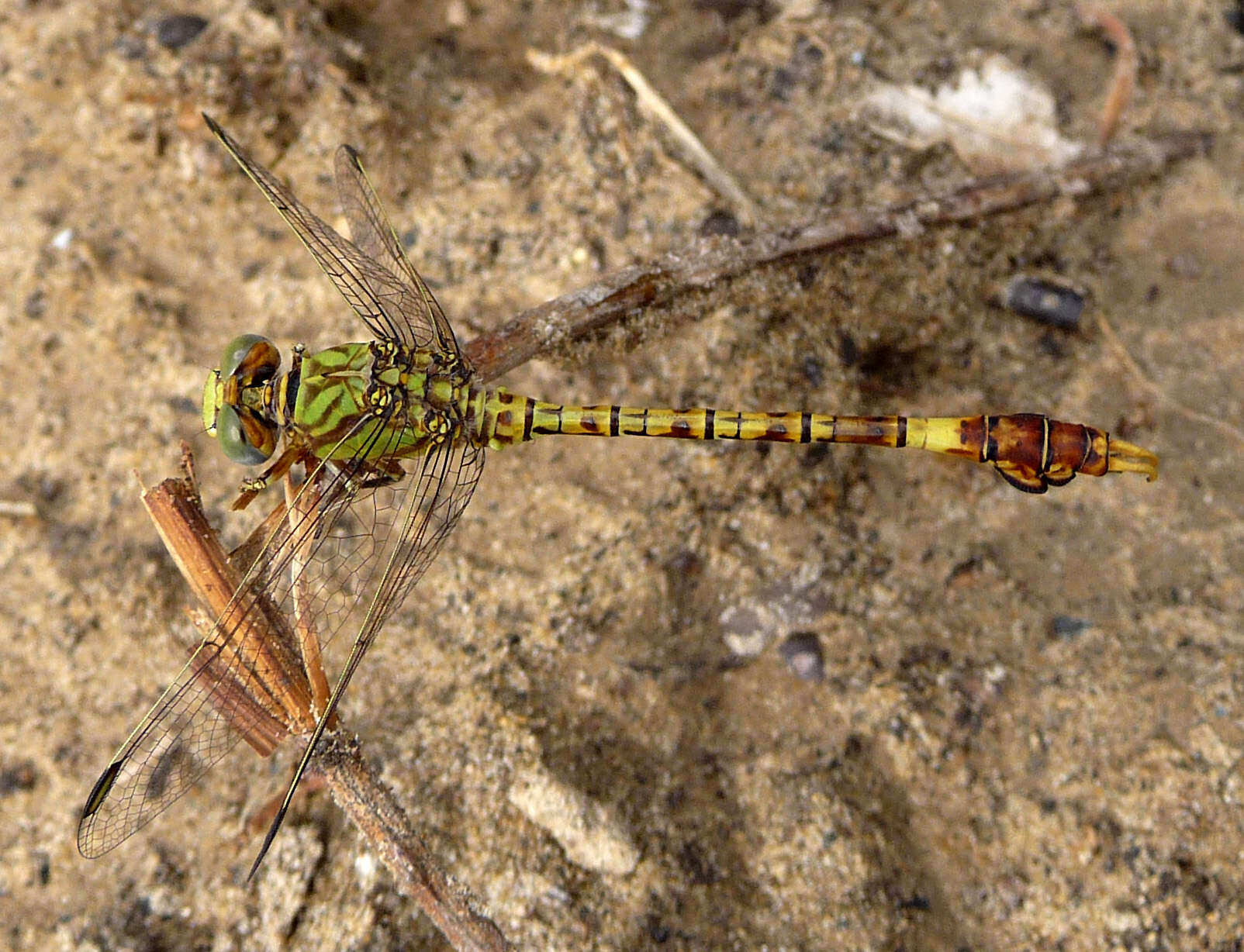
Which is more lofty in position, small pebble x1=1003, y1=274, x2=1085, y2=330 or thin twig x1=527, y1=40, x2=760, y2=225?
thin twig x1=527, y1=40, x2=760, y2=225

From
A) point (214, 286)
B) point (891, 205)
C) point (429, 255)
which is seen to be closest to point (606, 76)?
point (429, 255)

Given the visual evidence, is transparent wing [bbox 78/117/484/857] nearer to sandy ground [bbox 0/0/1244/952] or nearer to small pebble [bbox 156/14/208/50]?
sandy ground [bbox 0/0/1244/952]

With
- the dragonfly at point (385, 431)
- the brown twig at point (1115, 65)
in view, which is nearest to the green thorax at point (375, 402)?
the dragonfly at point (385, 431)

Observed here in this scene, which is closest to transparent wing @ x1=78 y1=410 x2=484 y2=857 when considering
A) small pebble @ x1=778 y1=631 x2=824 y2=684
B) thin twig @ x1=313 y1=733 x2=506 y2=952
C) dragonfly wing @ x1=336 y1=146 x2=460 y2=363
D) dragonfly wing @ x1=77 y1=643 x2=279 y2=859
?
dragonfly wing @ x1=77 y1=643 x2=279 y2=859

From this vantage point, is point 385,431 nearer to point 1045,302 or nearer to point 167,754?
point 167,754

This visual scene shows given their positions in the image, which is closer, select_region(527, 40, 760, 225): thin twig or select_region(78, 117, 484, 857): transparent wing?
select_region(78, 117, 484, 857): transparent wing
